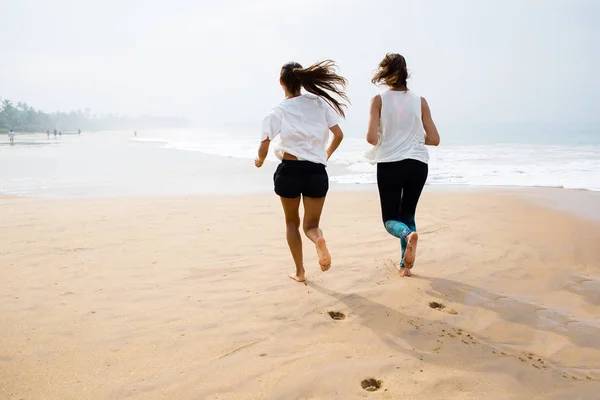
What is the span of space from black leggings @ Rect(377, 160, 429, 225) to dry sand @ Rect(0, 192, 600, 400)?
1.92ft

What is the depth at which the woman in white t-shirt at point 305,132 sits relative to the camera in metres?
3.58

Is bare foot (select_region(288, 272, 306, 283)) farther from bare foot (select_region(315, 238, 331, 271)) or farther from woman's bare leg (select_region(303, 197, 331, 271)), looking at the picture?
bare foot (select_region(315, 238, 331, 271))

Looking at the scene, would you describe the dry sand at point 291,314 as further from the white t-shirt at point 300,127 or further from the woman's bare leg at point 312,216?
the white t-shirt at point 300,127

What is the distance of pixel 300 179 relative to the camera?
3602 millimetres

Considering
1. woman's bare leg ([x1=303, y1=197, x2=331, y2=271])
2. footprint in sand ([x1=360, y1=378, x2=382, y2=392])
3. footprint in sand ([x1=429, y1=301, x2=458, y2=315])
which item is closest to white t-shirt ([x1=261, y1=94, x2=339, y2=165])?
woman's bare leg ([x1=303, y1=197, x2=331, y2=271])

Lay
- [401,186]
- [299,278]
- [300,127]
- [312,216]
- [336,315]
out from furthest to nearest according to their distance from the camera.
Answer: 1. [299,278]
2. [401,186]
3. [312,216]
4. [300,127]
5. [336,315]

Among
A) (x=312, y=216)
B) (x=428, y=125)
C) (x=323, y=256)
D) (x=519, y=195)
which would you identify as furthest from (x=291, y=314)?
(x=519, y=195)

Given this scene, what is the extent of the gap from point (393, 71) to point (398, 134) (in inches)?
20.5

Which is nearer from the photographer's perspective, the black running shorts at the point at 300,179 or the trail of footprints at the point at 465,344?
the trail of footprints at the point at 465,344

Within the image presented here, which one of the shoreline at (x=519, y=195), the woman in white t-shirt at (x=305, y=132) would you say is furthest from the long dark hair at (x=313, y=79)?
the shoreline at (x=519, y=195)

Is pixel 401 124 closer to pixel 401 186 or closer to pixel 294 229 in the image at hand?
pixel 401 186

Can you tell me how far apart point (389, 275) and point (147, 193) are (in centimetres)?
672

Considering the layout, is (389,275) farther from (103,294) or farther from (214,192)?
(214,192)

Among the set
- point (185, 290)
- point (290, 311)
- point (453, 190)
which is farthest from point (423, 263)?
point (453, 190)
